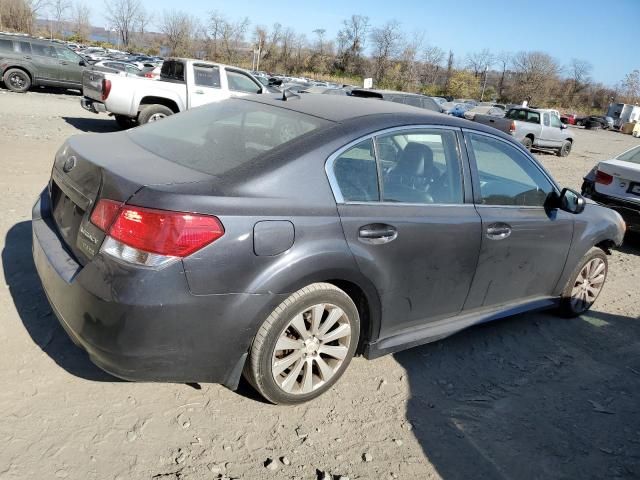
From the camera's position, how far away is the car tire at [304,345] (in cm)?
273

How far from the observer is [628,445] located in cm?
313

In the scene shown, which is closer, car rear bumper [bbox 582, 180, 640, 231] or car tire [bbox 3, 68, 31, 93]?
car rear bumper [bbox 582, 180, 640, 231]

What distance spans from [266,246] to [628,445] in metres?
2.41

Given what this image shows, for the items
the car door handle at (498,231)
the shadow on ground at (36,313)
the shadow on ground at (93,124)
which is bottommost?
the shadow on ground at (36,313)

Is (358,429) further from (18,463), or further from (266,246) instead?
(18,463)

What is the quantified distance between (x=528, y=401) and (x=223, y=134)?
253cm

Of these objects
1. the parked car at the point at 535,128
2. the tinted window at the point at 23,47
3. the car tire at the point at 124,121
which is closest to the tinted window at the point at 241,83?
the car tire at the point at 124,121

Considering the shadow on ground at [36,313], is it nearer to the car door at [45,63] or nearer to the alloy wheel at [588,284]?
the alloy wheel at [588,284]

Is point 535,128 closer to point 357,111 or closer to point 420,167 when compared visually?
point 420,167

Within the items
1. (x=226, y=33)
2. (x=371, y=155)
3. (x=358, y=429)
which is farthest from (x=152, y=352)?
(x=226, y=33)

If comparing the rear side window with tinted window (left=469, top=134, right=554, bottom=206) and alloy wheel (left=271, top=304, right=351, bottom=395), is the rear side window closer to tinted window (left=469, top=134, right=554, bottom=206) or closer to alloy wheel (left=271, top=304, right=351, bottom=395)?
tinted window (left=469, top=134, right=554, bottom=206)

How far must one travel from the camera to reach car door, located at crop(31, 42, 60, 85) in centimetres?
1764

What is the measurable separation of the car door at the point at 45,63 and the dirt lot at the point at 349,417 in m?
16.1

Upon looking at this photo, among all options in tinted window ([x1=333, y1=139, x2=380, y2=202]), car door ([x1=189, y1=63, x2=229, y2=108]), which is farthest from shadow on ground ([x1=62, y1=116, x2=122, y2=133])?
tinted window ([x1=333, y1=139, x2=380, y2=202])
